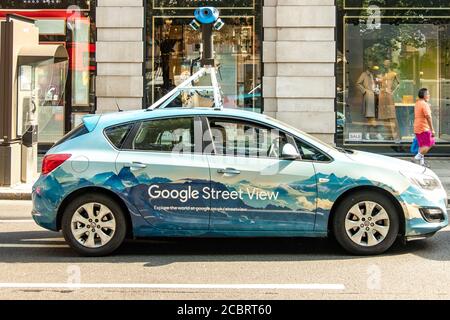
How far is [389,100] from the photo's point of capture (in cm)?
1661

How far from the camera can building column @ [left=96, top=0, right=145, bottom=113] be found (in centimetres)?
1597

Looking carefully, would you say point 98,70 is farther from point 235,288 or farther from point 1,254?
point 235,288

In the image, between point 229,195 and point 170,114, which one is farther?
point 170,114

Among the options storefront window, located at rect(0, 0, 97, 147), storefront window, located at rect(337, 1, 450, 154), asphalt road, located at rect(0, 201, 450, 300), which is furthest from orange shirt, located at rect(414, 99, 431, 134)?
storefront window, located at rect(0, 0, 97, 147)

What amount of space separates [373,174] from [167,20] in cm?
1043

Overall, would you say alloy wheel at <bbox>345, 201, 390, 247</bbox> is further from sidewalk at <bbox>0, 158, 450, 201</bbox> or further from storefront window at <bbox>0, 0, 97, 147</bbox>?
storefront window at <bbox>0, 0, 97, 147</bbox>

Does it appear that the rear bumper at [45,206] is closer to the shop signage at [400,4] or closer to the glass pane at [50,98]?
the glass pane at [50,98]

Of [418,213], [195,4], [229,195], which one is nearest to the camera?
[229,195]

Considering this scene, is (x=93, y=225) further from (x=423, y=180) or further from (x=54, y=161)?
(x=423, y=180)

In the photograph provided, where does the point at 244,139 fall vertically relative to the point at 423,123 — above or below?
below

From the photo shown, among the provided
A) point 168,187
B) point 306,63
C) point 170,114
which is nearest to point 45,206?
point 168,187

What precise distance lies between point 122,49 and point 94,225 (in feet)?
31.6

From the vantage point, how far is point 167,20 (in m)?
16.3

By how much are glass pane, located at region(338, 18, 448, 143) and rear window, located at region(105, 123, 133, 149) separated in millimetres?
9790
